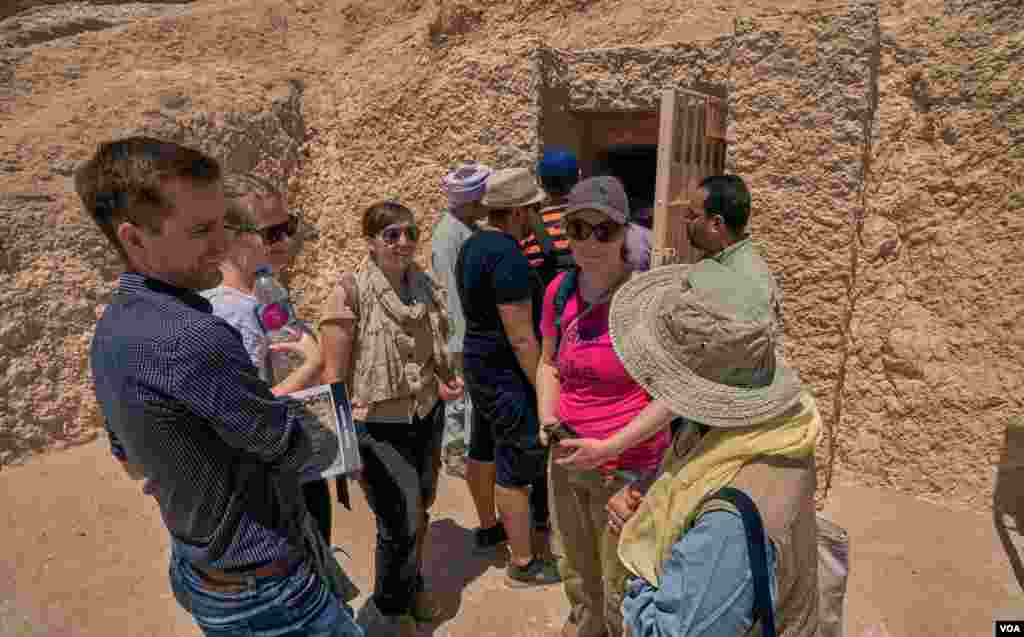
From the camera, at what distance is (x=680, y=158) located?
3197 mm

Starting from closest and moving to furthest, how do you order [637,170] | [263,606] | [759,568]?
A: [759,568], [263,606], [637,170]

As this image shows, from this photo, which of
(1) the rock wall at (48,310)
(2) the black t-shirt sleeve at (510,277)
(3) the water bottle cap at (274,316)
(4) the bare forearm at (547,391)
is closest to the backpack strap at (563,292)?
(4) the bare forearm at (547,391)

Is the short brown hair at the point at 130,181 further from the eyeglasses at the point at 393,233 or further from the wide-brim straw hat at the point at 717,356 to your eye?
the eyeglasses at the point at 393,233

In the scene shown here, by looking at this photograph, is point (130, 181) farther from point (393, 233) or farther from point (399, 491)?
point (399, 491)

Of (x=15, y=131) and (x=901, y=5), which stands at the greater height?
(x=901, y=5)

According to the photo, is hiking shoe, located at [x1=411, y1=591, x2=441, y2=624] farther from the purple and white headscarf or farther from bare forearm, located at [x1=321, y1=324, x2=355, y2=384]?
the purple and white headscarf

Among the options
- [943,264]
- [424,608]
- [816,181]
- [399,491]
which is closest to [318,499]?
[399,491]

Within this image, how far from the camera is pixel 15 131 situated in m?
4.88

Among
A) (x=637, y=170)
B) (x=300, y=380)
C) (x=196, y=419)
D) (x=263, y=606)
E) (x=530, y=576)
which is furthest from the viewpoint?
(x=637, y=170)

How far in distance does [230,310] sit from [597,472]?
1.35 metres

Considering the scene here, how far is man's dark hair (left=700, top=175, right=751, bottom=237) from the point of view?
287 cm

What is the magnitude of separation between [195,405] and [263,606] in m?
0.52

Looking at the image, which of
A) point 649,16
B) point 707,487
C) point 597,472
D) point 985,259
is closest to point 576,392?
point 597,472

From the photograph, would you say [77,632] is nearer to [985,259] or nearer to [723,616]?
[723,616]
